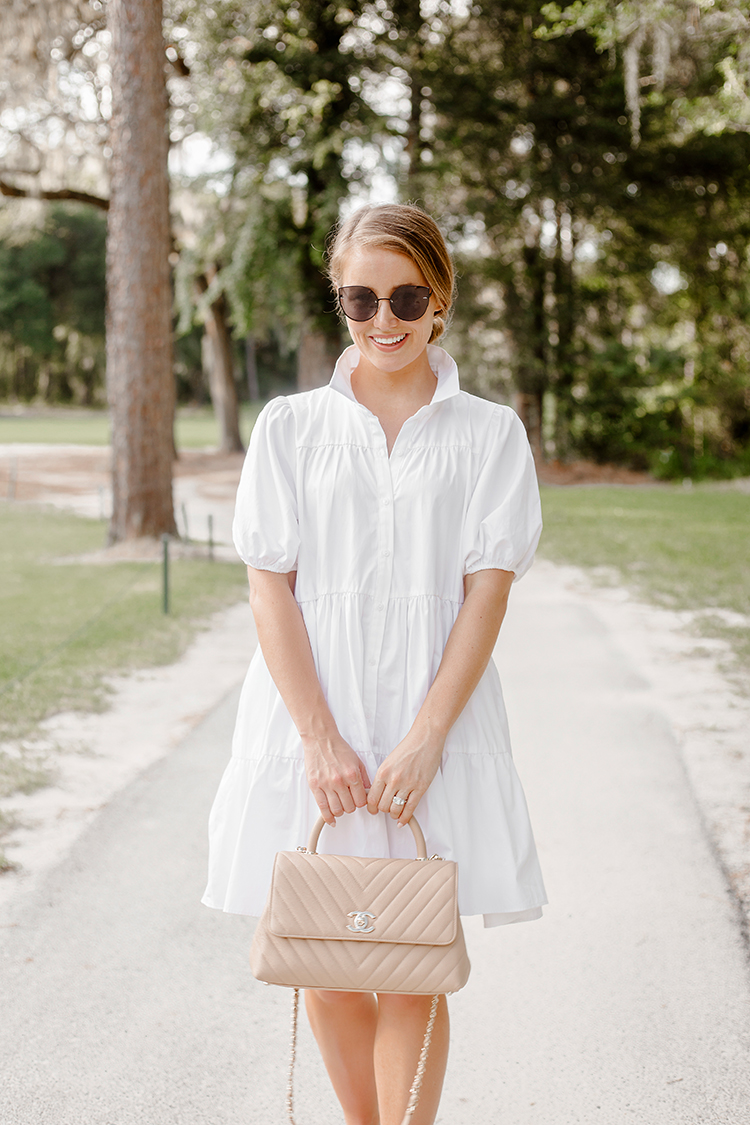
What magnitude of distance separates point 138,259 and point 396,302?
27.1ft

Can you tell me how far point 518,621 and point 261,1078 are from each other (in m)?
5.31

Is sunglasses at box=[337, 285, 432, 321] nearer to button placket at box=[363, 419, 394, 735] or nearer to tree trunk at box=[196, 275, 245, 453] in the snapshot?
button placket at box=[363, 419, 394, 735]

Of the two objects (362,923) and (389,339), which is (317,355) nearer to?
(389,339)

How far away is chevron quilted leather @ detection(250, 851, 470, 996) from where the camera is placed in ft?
5.33

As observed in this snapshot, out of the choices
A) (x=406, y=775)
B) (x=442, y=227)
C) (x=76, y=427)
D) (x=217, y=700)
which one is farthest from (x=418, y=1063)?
(x=76, y=427)

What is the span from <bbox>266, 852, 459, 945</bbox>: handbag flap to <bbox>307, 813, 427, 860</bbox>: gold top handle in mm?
46

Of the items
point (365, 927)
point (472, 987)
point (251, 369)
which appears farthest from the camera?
point (251, 369)

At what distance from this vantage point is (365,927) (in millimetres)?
1635

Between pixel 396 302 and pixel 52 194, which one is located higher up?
pixel 52 194

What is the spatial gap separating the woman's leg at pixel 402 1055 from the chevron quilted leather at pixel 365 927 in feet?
0.69

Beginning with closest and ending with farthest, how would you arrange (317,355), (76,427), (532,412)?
1. (317,355)
2. (532,412)
3. (76,427)

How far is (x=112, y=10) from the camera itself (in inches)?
359

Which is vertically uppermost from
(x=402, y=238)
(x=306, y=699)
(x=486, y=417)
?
(x=402, y=238)

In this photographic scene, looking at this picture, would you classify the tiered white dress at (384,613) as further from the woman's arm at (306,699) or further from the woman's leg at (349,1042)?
A: the woman's leg at (349,1042)
